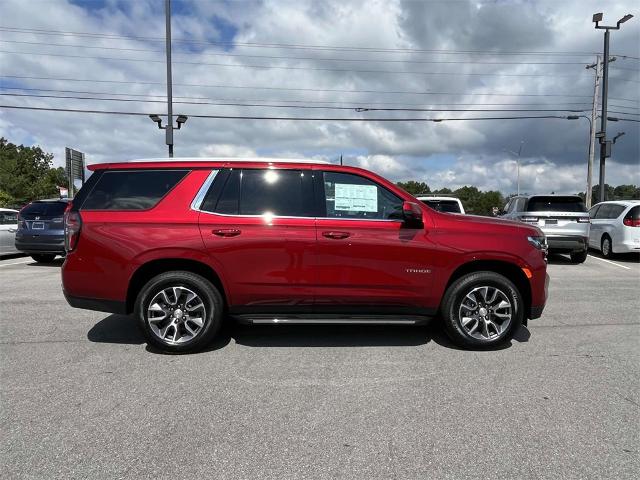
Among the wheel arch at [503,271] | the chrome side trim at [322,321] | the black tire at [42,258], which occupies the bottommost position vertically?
the black tire at [42,258]

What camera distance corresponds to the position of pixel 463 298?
4695 millimetres

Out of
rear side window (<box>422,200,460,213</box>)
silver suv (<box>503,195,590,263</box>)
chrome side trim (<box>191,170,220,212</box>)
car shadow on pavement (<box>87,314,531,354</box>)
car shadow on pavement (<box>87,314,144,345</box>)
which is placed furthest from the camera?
silver suv (<box>503,195,590,263</box>)

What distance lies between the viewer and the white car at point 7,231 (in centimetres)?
1238

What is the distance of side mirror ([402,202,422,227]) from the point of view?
4.50 m

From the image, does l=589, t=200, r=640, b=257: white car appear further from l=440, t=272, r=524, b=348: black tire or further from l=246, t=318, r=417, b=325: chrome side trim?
l=246, t=318, r=417, b=325: chrome side trim

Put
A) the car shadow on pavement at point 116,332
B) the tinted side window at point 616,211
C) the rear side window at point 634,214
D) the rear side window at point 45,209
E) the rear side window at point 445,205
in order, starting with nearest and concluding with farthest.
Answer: the car shadow on pavement at point 116,332 < the rear side window at point 45,209 < the rear side window at point 445,205 < the rear side window at point 634,214 < the tinted side window at point 616,211

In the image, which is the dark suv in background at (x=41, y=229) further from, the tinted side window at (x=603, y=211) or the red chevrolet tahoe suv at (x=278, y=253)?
the tinted side window at (x=603, y=211)

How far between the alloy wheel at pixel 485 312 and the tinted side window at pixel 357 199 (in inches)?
45.1

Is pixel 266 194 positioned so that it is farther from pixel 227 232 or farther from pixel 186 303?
pixel 186 303

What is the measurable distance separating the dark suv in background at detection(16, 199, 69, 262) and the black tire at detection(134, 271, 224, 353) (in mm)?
7604

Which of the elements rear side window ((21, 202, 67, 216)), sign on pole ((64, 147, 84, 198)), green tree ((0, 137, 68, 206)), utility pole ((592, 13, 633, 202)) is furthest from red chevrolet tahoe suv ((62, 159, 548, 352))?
green tree ((0, 137, 68, 206))

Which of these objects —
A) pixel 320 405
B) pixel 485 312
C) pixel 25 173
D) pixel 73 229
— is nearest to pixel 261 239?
pixel 320 405

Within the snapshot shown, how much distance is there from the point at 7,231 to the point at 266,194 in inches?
434

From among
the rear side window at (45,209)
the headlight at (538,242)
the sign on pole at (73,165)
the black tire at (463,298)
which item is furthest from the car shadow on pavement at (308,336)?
the sign on pole at (73,165)
